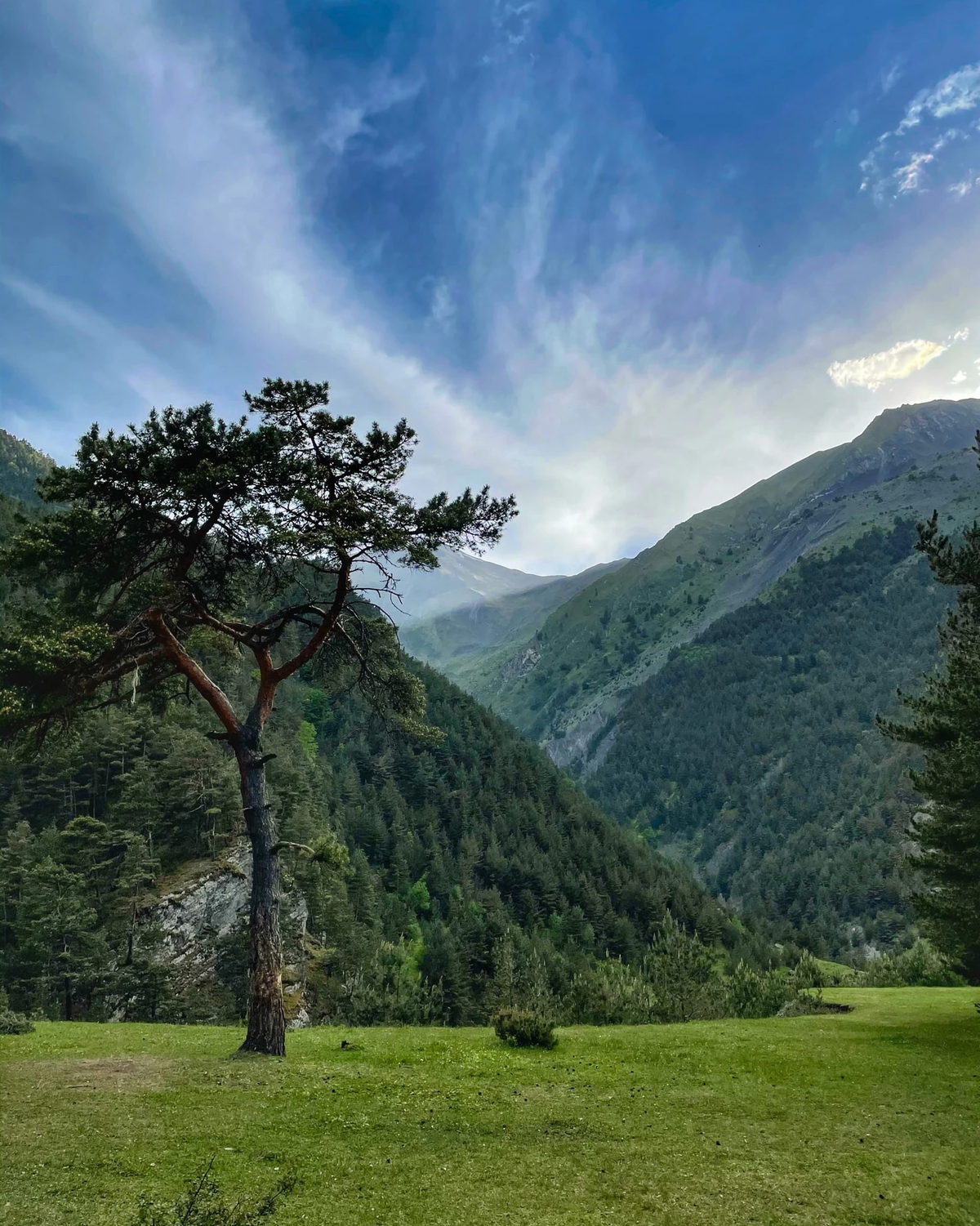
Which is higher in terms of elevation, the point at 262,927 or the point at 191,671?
the point at 191,671

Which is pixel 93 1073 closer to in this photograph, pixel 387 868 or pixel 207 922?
pixel 207 922

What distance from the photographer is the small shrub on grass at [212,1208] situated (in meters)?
7.28

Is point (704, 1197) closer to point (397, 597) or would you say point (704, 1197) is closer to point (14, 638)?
point (397, 597)

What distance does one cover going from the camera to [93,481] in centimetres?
1695

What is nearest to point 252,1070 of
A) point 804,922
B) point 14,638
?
point 14,638

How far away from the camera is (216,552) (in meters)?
19.9

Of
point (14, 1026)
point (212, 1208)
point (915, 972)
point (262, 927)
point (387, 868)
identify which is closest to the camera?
point (212, 1208)

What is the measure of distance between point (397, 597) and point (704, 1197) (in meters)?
14.3

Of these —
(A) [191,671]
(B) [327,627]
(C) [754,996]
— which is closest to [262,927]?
(A) [191,671]

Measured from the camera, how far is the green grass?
9156 millimetres

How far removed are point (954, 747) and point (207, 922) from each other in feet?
142

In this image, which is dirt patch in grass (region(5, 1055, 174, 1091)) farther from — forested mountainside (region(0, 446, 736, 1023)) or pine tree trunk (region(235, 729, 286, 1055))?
forested mountainside (region(0, 446, 736, 1023))

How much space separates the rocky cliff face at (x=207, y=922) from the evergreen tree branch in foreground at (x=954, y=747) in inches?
1477

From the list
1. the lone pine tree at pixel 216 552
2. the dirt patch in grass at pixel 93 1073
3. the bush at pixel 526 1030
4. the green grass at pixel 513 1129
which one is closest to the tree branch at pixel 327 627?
the lone pine tree at pixel 216 552
